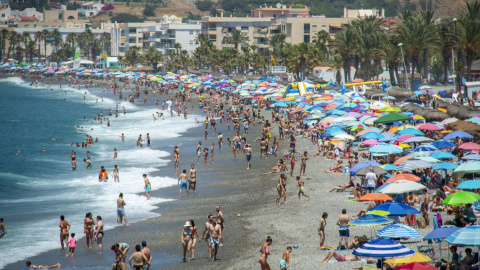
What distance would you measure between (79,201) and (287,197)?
910 centimetres

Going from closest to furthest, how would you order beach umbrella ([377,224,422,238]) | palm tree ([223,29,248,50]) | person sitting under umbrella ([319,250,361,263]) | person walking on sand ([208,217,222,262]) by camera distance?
beach umbrella ([377,224,422,238]), person sitting under umbrella ([319,250,361,263]), person walking on sand ([208,217,222,262]), palm tree ([223,29,248,50])

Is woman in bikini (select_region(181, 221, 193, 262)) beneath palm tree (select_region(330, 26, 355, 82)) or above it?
beneath

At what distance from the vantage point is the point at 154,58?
113812 millimetres

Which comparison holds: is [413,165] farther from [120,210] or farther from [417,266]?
[120,210]

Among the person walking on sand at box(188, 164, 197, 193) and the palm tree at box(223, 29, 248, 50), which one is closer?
the person walking on sand at box(188, 164, 197, 193)

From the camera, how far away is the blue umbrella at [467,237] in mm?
10289

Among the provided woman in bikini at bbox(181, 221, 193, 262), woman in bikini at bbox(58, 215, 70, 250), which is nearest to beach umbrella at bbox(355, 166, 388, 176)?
woman in bikini at bbox(181, 221, 193, 262)

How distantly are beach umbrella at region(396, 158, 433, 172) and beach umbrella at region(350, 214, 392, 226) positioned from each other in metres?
5.36

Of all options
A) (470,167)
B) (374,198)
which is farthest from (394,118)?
(374,198)

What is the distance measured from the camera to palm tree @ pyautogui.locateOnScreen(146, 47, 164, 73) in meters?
114

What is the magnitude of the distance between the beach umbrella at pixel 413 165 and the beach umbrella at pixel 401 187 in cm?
238

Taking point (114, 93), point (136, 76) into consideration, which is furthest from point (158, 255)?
point (136, 76)

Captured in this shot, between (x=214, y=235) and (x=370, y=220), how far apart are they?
4.15 meters

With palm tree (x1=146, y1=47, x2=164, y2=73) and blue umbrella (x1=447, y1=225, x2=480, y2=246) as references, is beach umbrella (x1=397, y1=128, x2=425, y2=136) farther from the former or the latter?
palm tree (x1=146, y1=47, x2=164, y2=73)
